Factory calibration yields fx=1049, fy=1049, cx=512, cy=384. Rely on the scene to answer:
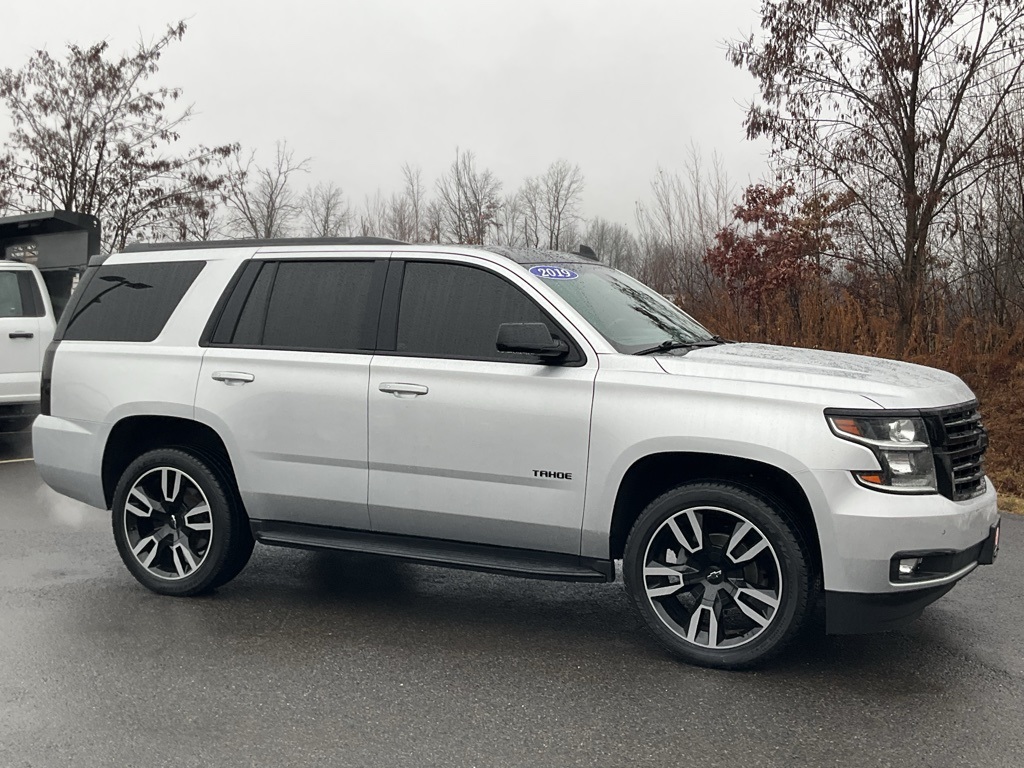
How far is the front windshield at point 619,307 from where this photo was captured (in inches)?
204

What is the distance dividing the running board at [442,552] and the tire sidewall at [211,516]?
0.19 meters

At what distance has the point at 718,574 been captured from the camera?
468 cm

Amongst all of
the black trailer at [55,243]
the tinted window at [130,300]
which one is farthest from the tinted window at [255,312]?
the black trailer at [55,243]

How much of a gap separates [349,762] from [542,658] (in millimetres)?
1370

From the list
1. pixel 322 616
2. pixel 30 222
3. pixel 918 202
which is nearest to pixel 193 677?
pixel 322 616

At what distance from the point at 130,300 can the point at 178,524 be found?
4.49ft

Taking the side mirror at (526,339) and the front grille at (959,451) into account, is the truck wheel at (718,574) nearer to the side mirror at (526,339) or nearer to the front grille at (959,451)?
the front grille at (959,451)

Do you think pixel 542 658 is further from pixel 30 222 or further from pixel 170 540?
pixel 30 222

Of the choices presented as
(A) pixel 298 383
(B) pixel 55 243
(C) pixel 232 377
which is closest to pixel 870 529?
(A) pixel 298 383

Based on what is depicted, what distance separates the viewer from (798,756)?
3.77 m

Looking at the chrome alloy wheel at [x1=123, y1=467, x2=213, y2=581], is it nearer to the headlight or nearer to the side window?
the side window

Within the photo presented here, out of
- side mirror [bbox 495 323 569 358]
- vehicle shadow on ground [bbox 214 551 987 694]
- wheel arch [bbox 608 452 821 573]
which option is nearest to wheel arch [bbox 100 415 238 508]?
vehicle shadow on ground [bbox 214 551 987 694]

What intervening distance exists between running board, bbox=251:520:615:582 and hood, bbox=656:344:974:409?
1.03 metres

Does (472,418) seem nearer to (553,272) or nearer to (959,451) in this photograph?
(553,272)
